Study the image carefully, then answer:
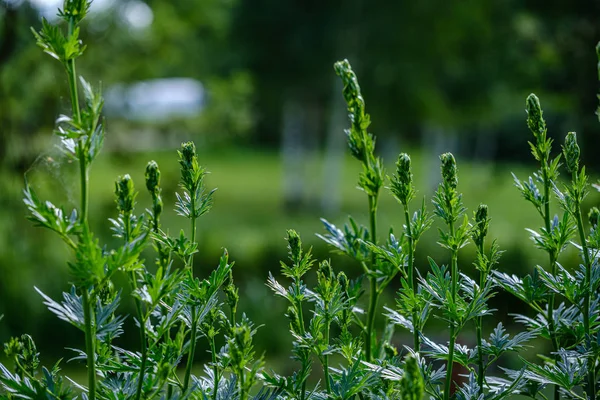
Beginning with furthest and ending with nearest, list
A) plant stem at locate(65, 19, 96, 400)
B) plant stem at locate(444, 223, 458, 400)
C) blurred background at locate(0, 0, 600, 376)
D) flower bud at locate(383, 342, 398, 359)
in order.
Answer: blurred background at locate(0, 0, 600, 376) → flower bud at locate(383, 342, 398, 359) → plant stem at locate(444, 223, 458, 400) → plant stem at locate(65, 19, 96, 400)

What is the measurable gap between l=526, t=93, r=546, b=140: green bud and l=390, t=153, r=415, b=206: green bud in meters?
0.17

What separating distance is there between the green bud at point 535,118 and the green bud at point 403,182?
0.55ft

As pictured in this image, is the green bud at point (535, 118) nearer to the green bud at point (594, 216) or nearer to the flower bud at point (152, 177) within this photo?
the green bud at point (594, 216)

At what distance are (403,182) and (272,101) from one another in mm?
17149

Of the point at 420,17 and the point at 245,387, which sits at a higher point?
the point at 420,17

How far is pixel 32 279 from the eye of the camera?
6.02 meters

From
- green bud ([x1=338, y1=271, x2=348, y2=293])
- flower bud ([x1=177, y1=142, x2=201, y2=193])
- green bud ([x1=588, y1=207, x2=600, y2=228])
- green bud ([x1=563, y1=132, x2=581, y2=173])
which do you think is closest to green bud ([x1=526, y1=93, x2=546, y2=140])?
green bud ([x1=563, y1=132, x2=581, y2=173])

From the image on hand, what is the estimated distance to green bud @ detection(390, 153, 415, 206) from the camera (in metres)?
0.87

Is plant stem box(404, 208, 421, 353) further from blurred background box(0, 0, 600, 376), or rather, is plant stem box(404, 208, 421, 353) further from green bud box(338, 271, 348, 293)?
blurred background box(0, 0, 600, 376)

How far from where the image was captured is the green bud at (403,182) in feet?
2.86

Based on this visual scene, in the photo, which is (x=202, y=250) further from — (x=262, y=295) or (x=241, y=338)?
(x=241, y=338)

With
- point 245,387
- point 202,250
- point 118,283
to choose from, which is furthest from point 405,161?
point 202,250

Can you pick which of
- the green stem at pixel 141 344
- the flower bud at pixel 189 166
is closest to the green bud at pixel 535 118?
the flower bud at pixel 189 166

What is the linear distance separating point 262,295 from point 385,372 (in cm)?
556
